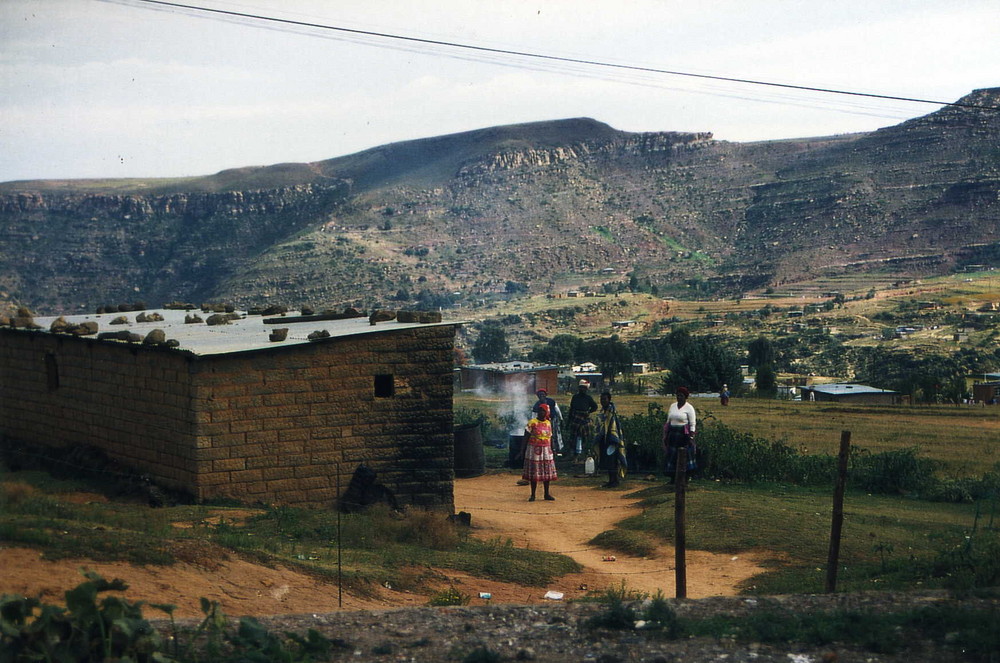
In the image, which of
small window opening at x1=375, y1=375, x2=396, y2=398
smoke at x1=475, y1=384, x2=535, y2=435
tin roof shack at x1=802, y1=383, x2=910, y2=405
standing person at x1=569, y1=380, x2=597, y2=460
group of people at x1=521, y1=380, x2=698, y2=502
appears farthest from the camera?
tin roof shack at x1=802, y1=383, x2=910, y2=405

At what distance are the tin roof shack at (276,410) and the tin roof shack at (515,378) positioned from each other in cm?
2190

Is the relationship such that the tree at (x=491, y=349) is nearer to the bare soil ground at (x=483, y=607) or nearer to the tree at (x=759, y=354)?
the tree at (x=759, y=354)

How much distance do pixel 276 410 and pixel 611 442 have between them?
272 inches

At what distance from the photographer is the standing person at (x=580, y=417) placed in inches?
839

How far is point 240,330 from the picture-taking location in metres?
18.0

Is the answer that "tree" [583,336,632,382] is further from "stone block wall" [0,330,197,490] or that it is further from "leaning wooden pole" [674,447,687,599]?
"leaning wooden pole" [674,447,687,599]

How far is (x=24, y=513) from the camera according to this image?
11656mm

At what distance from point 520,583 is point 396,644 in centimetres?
439

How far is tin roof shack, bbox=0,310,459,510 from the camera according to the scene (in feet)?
46.0

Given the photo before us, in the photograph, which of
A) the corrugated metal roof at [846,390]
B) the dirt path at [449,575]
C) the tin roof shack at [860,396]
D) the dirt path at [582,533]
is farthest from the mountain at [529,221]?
the dirt path at [449,575]

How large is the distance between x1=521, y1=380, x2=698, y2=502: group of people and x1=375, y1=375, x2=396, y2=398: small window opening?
299cm

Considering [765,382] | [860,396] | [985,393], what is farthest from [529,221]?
[860,396]

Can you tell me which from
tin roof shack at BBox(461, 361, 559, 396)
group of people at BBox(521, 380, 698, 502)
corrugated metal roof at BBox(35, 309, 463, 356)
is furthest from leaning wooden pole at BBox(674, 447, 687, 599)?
tin roof shack at BBox(461, 361, 559, 396)

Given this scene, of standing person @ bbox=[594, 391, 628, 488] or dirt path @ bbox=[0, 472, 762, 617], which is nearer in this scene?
dirt path @ bbox=[0, 472, 762, 617]
